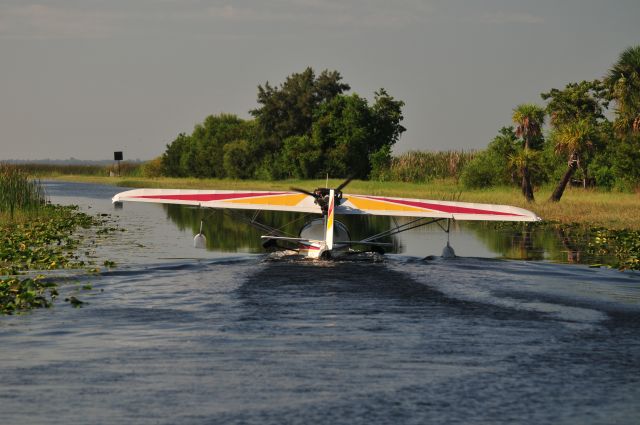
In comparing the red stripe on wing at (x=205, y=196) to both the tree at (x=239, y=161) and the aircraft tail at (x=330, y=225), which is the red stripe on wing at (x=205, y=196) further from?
the tree at (x=239, y=161)

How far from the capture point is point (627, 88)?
1801 inches

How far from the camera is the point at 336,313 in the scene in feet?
49.4

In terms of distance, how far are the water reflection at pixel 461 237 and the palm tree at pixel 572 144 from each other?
285 inches

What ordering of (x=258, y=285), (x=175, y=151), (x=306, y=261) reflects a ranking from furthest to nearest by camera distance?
1. (x=175, y=151)
2. (x=306, y=261)
3. (x=258, y=285)

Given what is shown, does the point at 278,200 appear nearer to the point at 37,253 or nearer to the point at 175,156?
the point at 37,253

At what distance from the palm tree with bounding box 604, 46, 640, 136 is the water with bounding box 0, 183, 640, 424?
27644mm

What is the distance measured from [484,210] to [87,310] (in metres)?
10.8

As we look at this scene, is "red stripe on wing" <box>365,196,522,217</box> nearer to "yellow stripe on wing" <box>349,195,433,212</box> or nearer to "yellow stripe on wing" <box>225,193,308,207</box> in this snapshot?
"yellow stripe on wing" <box>349,195,433,212</box>

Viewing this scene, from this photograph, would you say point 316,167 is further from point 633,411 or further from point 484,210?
point 633,411

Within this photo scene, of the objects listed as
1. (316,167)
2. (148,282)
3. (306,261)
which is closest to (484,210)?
(306,261)

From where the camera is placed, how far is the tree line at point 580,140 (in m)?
45.0

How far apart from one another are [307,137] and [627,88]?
36.0 metres

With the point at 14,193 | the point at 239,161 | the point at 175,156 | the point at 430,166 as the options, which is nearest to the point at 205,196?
the point at 14,193

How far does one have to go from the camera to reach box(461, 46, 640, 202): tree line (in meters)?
45.0
